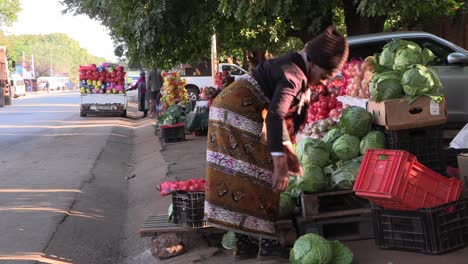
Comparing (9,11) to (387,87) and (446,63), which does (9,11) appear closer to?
(446,63)

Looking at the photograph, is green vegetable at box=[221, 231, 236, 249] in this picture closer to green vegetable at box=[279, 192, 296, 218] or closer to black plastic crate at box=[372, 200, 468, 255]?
green vegetable at box=[279, 192, 296, 218]

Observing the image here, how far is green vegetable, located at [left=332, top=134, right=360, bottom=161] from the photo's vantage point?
5.80 meters

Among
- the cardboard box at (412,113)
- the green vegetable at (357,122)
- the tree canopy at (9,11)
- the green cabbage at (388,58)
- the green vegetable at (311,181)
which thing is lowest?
the green vegetable at (311,181)

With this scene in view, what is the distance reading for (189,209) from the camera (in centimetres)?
576

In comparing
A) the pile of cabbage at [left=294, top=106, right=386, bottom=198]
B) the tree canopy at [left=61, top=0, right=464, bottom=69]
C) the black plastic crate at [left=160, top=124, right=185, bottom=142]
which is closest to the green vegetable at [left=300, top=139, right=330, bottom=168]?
the pile of cabbage at [left=294, top=106, right=386, bottom=198]

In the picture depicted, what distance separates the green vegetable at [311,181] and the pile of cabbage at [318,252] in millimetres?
690

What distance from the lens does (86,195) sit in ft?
30.2

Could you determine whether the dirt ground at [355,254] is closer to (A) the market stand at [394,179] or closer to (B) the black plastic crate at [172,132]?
(A) the market stand at [394,179]

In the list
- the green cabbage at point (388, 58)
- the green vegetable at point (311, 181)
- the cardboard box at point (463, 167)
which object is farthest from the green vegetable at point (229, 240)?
the green cabbage at point (388, 58)

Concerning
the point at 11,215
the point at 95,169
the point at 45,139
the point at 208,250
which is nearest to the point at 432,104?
the point at 208,250

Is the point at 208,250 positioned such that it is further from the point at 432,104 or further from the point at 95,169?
the point at 95,169

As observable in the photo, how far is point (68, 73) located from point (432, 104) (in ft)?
518

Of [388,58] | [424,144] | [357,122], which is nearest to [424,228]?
[424,144]

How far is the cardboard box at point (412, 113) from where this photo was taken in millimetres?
5430
